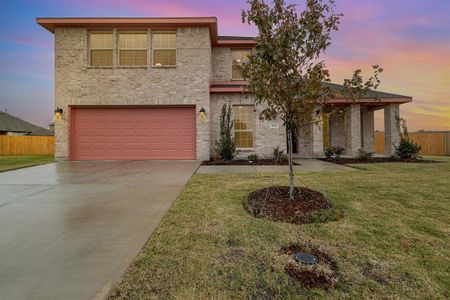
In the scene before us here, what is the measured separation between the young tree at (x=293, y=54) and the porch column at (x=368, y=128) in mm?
13195

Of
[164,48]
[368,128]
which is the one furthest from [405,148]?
[164,48]

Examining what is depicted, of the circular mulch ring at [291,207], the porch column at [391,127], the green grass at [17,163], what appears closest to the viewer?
the circular mulch ring at [291,207]

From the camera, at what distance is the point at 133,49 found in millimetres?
12125

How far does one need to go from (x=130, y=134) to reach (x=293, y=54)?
1004 cm

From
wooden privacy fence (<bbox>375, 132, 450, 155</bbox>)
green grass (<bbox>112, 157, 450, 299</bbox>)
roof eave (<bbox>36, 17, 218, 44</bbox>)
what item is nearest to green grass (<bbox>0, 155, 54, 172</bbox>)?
roof eave (<bbox>36, 17, 218, 44</bbox>)

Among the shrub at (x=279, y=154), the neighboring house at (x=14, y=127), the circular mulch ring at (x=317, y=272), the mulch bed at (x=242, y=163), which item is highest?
the neighboring house at (x=14, y=127)

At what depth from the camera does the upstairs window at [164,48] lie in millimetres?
12125

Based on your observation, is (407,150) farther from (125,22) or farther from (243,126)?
(125,22)

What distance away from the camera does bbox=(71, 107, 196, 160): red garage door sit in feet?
39.9

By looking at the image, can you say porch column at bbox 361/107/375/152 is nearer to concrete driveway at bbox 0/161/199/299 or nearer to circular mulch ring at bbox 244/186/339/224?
circular mulch ring at bbox 244/186/339/224

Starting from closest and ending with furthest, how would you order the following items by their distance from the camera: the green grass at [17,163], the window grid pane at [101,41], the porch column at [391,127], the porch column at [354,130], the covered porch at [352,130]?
the green grass at [17,163] < the window grid pane at [101,41] < the covered porch at [352,130] < the porch column at [354,130] < the porch column at [391,127]

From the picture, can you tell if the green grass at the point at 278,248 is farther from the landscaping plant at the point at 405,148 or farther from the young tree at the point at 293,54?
the landscaping plant at the point at 405,148

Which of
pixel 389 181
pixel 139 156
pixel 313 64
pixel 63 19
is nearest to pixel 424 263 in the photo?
pixel 313 64

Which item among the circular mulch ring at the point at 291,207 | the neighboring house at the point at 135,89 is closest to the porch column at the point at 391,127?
the neighboring house at the point at 135,89
